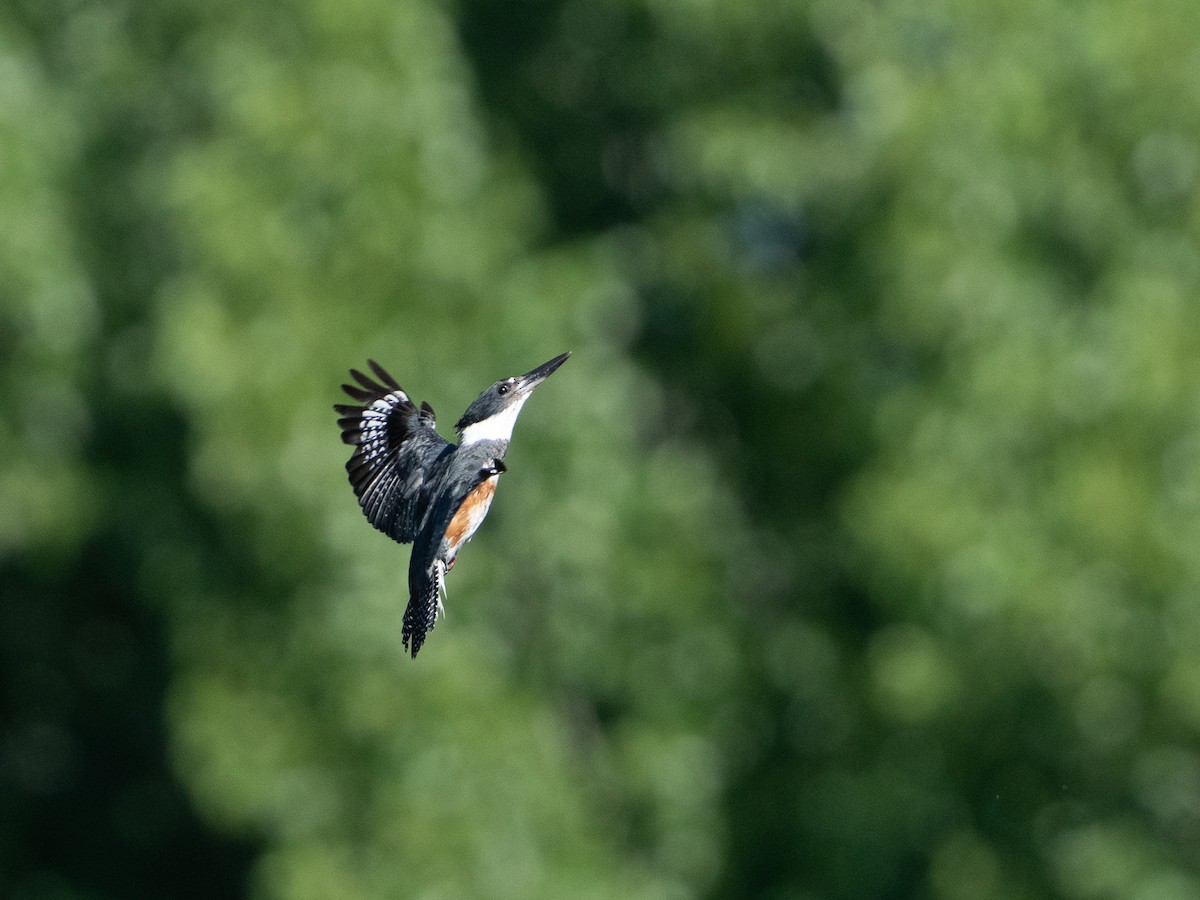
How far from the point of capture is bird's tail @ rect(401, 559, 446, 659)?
129 inches

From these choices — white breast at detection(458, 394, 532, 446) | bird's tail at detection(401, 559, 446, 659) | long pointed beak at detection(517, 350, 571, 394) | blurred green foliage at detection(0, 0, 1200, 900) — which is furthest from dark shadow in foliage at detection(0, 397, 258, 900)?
bird's tail at detection(401, 559, 446, 659)


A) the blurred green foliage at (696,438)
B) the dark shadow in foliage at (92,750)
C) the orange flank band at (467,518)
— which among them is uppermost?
the dark shadow in foliage at (92,750)

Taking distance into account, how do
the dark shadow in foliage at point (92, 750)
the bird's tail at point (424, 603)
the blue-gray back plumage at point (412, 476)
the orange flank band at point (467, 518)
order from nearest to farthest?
1. the bird's tail at point (424, 603)
2. the blue-gray back plumage at point (412, 476)
3. the orange flank band at point (467, 518)
4. the dark shadow in foliage at point (92, 750)

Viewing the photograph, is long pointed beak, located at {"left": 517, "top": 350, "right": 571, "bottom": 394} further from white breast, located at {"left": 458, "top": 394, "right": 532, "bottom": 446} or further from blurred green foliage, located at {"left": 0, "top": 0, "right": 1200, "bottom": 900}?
blurred green foliage, located at {"left": 0, "top": 0, "right": 1200, "bottom": 900}

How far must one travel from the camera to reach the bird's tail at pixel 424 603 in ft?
10.7

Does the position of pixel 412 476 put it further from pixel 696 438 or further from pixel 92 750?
pixel 92 750

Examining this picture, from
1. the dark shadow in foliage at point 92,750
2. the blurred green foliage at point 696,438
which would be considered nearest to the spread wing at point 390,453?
the blurred green foliage at point 696,438

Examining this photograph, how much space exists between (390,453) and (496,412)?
385 millimetres

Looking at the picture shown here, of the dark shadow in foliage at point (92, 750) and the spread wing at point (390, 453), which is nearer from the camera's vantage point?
the spread wing at point (390, 453)

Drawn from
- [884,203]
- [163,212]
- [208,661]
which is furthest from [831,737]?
[163,212]

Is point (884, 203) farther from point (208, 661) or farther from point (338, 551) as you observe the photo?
point (208, 661)

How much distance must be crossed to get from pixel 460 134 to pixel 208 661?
4.48 meters

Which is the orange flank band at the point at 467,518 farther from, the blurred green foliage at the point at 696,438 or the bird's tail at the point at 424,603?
the blurred green foliage at the point at 696,438

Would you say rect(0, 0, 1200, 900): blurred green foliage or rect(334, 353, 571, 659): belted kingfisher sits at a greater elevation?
rect(0, 0, 1200, 900): blurred green foliage
